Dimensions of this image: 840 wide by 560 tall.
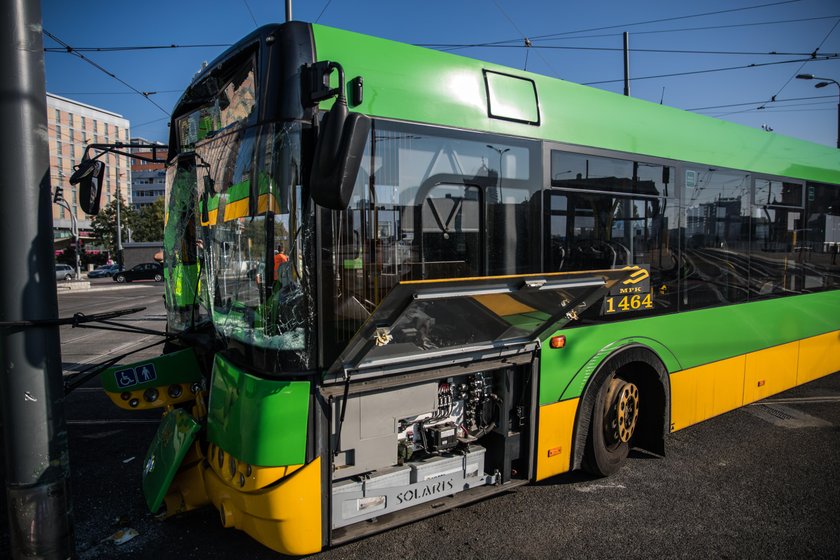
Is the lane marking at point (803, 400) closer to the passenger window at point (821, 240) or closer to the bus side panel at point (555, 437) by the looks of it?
the passenger window at point (821, 240)

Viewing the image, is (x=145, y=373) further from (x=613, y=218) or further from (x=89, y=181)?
(x=613, y=218)

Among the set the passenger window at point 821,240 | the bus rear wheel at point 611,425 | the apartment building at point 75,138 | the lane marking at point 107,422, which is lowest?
the lane marking at point 107,422

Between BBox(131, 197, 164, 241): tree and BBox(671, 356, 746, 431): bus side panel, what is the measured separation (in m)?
66.3

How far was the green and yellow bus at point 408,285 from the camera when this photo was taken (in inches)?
111

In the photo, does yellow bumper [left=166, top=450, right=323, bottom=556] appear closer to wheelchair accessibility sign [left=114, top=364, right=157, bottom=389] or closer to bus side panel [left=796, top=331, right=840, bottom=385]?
wheelchair accessibility sign [left=114, top=364, right=157, bottom=389]

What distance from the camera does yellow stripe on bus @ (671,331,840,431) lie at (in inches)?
199

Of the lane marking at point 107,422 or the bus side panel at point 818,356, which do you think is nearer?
the lane marking at point 107,422

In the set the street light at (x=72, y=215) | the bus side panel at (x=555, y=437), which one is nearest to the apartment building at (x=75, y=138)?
the street light at (x=72, y=215)

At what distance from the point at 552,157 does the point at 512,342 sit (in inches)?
56.8

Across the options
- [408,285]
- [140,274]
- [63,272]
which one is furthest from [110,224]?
[408,285]

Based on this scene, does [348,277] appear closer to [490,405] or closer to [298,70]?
[298,70]

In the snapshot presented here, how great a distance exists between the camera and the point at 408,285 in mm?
2412

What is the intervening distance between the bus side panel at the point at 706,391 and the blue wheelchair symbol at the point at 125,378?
4752mm

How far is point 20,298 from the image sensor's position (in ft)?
8.83
